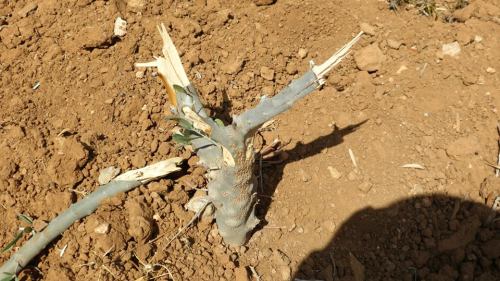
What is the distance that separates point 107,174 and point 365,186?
110 centimetres

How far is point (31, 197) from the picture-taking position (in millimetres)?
1908

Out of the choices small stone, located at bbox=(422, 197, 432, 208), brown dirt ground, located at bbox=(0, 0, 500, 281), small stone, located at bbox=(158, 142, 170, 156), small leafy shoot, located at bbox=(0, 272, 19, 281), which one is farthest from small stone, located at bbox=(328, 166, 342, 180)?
small leafy shoot, located at bbox=(0, 272, 19, 281)

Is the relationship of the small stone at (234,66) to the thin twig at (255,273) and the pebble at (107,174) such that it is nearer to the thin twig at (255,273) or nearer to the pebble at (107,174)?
the pebble at (107,174)

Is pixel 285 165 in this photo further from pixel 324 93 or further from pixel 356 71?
pixel 356 71

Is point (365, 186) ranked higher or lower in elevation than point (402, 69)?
lower

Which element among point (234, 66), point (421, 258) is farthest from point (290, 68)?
point (421, 258)

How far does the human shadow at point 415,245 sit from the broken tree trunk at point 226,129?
1.40 ft

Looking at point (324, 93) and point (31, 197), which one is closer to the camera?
point (31, 197)

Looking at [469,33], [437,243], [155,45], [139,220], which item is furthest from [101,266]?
[469,33]

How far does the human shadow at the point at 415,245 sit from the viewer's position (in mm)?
1872

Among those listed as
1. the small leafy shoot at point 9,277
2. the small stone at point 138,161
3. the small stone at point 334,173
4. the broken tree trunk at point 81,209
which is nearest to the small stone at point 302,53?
the small stone at point 334,173

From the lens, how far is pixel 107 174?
1.94 m

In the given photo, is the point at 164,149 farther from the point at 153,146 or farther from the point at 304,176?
the point at 304,176

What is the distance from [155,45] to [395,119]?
1.19 metres
